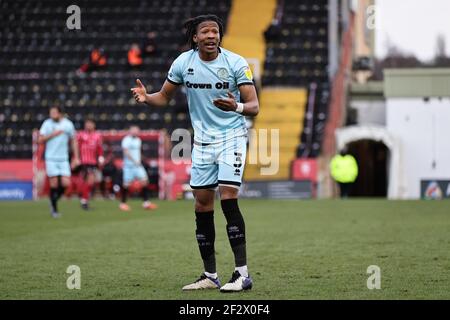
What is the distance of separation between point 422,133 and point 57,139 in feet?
57.7

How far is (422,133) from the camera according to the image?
3519 cm

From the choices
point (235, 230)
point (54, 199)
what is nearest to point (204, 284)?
point (235, 230)

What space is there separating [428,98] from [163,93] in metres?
27.4

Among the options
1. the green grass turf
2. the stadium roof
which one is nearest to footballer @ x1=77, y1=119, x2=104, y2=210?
the green grass turf

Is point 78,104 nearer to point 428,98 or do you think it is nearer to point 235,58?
point 428,98

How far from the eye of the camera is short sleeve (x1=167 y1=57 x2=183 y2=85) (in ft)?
28.4

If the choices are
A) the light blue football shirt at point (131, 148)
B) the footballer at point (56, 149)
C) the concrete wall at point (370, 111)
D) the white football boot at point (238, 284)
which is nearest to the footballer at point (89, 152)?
the light blue football shirt at point (131, 148)

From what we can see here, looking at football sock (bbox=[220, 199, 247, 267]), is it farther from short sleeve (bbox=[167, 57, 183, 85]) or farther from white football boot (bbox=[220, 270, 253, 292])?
short sleeve (bbox=[167, 57, 183, 85])

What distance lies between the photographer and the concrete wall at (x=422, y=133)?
3516 centimetres

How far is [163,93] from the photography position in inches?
347

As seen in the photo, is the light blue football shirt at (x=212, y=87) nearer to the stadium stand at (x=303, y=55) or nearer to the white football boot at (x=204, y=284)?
the white football boot at (x=204, y=284)

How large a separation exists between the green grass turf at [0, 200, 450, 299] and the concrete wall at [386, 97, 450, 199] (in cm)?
1441
